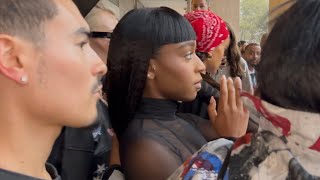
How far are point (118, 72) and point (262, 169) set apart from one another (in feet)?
2.75

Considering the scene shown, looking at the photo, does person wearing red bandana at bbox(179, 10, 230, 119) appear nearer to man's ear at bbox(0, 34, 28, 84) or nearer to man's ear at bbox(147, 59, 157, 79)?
man's ear at bbox(147, 59, 157, 79)

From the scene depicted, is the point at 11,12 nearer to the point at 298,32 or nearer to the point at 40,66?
the point at 40,66

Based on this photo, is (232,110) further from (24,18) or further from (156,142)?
(24,18)

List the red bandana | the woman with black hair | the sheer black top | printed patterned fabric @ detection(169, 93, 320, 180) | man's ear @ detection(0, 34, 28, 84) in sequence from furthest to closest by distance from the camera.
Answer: the red bandana < the woman with black hair < the sheer black top < man's ear @ detection(0, 34, 28, 84) < printed patterned fabric @ detection(169, 93, 320, 180)

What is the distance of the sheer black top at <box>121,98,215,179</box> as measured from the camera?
145cm

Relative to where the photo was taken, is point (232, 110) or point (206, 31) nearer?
point (232, 110)

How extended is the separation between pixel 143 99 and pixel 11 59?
68 cm

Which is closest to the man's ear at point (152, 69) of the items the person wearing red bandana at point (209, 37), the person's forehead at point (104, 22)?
the person wearing red bandana at point (209, 37)

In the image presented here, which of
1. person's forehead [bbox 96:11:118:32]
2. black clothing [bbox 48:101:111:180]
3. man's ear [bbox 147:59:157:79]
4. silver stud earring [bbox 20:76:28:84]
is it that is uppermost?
silver stud earring [bbox 20:76:28:84]

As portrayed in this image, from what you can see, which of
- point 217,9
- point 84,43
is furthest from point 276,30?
point 217,9

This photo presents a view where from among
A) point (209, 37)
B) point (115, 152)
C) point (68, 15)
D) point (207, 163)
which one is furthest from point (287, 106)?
point (209, 37)

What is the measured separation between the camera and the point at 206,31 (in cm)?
253

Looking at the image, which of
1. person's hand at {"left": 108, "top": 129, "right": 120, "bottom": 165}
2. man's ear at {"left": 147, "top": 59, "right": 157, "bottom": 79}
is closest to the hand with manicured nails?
person's hand at {"left": 108, "top": 129, "right": 120, "bottom": 165}

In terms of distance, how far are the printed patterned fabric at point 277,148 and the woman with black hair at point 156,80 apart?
59 cm
